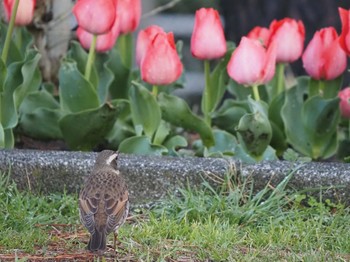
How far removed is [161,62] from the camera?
19.7 feet

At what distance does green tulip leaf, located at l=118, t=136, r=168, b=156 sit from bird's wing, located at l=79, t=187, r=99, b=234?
106 centimetres

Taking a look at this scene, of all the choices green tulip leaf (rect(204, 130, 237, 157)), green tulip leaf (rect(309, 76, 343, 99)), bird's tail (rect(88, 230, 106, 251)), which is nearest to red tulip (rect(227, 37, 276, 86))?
green tulip leaf (rect(204, 130, 237, 157))

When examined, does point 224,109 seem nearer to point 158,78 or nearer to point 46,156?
point 158,78

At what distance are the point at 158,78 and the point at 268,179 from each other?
2.85 ft

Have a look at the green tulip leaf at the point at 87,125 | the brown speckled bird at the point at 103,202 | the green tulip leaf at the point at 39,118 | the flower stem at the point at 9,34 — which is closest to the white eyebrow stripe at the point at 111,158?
the brown speckled bird at the point at 103,202

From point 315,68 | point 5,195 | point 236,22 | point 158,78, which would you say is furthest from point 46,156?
point 236,22

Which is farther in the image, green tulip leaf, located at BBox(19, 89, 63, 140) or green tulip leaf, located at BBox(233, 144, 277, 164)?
green tulip leaf, located at BBox(19, 89, 63, 140)

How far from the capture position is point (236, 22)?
353 inches

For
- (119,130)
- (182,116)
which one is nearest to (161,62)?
(182,116)

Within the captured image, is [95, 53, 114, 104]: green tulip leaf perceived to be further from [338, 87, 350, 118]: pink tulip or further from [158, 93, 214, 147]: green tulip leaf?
[338, 87, 350, 118]: pink tulip

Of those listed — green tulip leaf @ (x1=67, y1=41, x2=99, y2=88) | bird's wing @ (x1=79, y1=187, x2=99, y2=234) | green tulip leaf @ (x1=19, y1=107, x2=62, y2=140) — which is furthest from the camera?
green tulip leaf @ (x1=67, y1=41, x2=99, y2=88)

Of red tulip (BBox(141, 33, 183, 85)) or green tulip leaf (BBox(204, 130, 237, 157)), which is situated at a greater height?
red tulip (BBox(141, 33, 183, 85))

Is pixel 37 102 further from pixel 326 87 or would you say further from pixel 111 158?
pixel 326 87

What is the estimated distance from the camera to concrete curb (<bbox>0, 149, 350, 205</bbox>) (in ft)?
18.4
